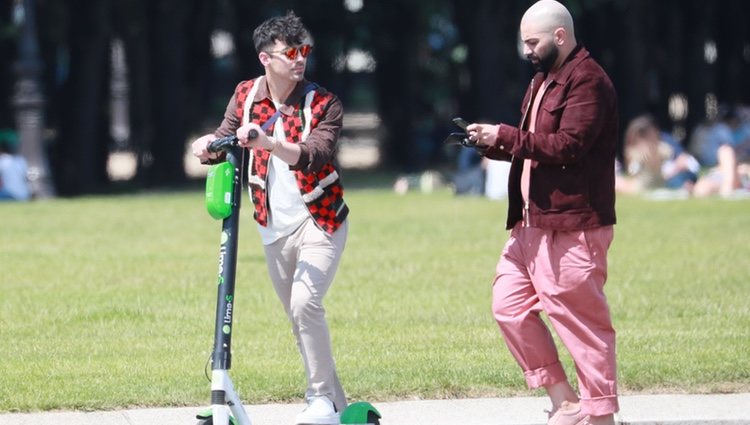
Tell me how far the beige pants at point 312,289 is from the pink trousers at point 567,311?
30.9 inches

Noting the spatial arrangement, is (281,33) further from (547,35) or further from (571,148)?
(571,148)

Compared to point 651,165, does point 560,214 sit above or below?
above

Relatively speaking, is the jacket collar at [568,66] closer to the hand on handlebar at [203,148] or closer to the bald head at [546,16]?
the bald head at [546,16]

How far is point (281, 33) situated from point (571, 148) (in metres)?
1.32

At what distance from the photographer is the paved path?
738 centimetres

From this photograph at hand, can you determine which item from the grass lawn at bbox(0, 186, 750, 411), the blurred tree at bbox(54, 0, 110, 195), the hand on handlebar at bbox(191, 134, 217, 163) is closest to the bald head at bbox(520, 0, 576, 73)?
the hand on handlebar at bbox(191, 134, 217, 163)

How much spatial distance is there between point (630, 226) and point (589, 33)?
75.5 feet

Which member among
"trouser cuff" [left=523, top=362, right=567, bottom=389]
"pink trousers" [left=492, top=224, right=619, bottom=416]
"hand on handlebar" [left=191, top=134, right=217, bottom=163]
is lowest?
"trouser cuff" [left=523, top=362, right=567, bottom=389]

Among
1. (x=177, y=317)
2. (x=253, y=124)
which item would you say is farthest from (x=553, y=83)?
(x=177, y=317)

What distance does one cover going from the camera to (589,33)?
39844 millimetres

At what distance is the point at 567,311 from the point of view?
6902mm

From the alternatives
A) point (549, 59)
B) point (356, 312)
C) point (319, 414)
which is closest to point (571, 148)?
point (549, 59)

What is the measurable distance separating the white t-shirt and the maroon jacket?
33.5 inches

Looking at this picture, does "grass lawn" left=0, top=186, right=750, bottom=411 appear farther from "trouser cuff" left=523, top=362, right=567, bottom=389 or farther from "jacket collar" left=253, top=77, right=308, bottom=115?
"jacket collar" left=253, top=77, right=308, bottom=115
